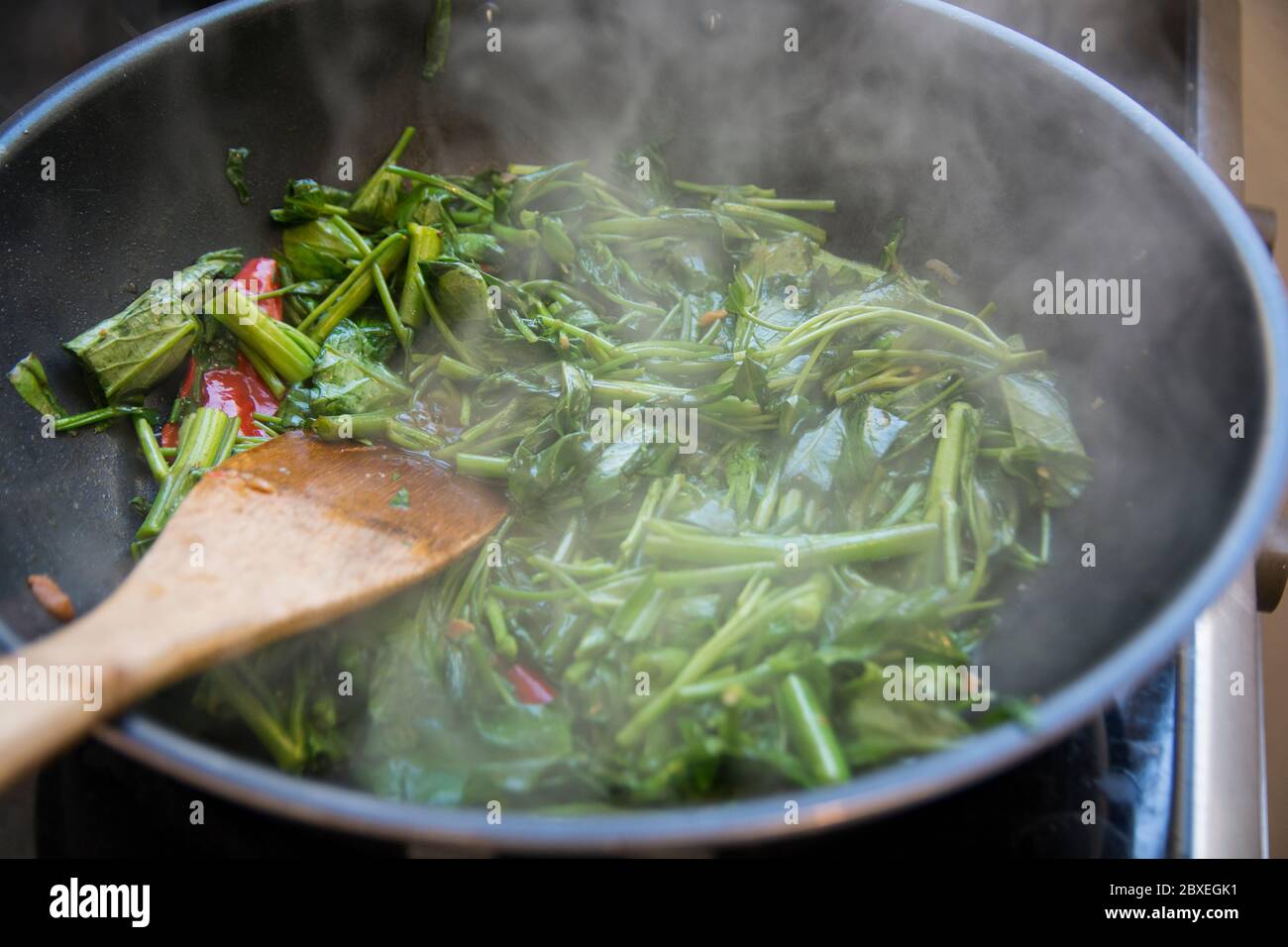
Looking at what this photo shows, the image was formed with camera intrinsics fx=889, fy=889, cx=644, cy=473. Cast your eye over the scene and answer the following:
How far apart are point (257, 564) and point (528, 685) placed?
59 centimetres

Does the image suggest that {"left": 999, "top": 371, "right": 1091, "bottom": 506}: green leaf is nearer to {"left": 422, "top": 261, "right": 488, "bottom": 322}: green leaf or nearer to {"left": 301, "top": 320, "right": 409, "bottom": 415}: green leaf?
{"left": 422, "top": 261, "right": 488, "bottom": 322}: green leaf

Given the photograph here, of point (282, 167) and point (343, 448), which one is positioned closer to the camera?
point (343, 448)

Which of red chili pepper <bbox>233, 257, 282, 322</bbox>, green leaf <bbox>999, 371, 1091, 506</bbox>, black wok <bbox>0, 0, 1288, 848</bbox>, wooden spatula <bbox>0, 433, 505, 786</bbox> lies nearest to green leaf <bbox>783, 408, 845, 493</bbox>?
green leaf <bbox>999, 371, 1091, 506</bbox>

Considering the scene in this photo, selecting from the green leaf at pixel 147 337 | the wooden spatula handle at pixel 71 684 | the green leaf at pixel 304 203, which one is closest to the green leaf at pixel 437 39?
the green leaf at pixel 304 203

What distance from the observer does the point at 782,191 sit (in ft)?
9.00

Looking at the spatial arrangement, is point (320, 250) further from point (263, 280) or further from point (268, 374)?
point (268, 374)

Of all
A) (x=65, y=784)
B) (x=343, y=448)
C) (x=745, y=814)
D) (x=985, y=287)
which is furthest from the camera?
(x=985, y=287)

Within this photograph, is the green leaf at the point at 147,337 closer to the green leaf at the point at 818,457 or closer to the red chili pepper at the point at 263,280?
the red chili pepper at the point at 263,280

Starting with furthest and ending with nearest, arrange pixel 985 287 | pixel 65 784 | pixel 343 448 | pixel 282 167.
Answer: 1. pixel 282 167
2. pixel 985 287
3. pixel 343 448
4. pixel 65 784

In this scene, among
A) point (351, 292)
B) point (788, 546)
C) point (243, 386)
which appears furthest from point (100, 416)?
point (788, 546)
